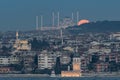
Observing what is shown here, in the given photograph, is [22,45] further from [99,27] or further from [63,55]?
[99,27]

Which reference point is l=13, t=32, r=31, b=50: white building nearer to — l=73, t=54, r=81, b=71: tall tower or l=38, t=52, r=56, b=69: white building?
l=38, t=52, r=56, b=69: white building

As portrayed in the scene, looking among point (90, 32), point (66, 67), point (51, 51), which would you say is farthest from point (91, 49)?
point (90, 32)

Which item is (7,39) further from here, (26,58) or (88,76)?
(88,76)

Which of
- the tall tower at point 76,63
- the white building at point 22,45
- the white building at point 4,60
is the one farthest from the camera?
the white building at point 22,45

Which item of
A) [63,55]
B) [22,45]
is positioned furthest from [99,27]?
[63,55]

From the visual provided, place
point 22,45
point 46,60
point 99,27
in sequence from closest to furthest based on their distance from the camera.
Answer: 1. point 46,60
2. point 22,45
3. point 99,27

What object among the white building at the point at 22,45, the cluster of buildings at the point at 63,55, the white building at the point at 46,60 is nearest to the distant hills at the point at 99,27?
the cluster of buildings at the point at 63,55

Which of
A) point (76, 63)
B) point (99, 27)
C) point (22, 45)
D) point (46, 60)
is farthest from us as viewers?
point (99, 27)

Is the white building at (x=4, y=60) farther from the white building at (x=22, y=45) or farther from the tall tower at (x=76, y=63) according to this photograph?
the white building at (x=22, y=45)
